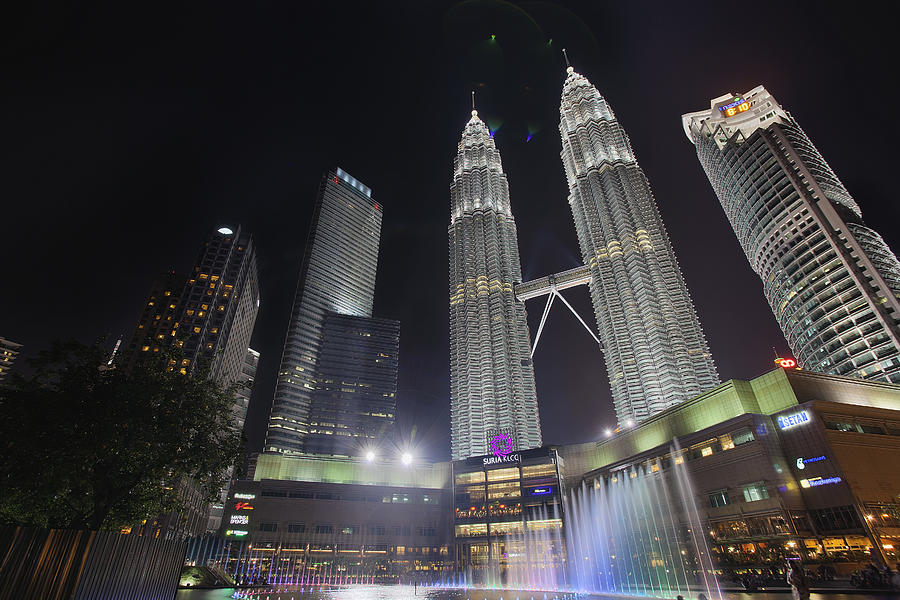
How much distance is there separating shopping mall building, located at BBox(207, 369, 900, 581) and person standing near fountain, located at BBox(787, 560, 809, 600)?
42737mm

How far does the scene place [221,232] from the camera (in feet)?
427

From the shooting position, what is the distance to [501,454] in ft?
345

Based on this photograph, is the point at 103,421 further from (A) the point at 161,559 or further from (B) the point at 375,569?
(B) the point at 375,569

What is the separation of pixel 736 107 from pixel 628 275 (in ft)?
223

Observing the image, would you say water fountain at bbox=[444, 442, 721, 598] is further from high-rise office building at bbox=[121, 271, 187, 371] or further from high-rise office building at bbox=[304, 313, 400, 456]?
high-rise office building at bbox=[121, 271, 187, 371]

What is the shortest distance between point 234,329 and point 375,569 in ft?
262

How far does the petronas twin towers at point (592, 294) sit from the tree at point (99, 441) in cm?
10902

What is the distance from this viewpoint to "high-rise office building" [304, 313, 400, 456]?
175 metres

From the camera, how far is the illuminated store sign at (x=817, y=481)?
161ft

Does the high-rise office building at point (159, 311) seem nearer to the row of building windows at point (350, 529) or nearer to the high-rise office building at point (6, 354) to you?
the row of building windows at point (350, 529)

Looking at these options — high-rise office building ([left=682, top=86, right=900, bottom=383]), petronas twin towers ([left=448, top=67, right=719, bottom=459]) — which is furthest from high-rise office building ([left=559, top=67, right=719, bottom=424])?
high-rise office building ([left=682, top=86, right=900, bottom=383])

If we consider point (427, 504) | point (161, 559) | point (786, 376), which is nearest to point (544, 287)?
point (427, 504)

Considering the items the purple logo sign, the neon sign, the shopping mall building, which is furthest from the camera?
the neon sign

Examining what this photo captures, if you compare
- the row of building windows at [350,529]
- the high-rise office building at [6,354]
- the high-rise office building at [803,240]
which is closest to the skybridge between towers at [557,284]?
the high-rise office building at [803,240]
